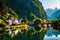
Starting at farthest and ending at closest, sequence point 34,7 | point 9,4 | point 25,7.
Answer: point 34,7
point 25,7
point 9,4

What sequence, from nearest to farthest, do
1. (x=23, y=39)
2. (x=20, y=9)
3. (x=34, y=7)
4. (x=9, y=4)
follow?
(x=23, y=39) < (x=9, y=4) < (x=20, y=9) < (x=34, y=7)

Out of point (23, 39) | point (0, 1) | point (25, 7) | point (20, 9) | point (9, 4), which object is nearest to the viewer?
point (23, 39)

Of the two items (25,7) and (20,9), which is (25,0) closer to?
(25,7)

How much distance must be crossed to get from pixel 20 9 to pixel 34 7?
26043 mm

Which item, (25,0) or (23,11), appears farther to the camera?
(25,0)

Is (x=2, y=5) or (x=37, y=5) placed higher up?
(x=37, y=5)

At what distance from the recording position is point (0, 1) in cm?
7681

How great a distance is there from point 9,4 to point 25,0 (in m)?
33.0

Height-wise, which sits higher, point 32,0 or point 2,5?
point 32,0

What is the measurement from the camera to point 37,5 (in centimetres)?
19938

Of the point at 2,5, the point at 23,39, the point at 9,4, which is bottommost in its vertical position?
the point at 23,39

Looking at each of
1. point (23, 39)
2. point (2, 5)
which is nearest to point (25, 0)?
point (2, 5)

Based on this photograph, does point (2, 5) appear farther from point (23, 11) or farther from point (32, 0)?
point (32, 0)

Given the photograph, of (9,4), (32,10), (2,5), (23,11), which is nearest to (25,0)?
(32,10)
